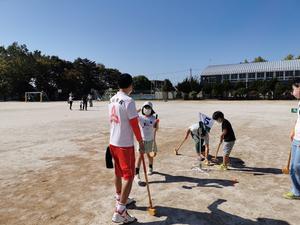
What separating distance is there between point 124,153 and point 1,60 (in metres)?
67.9

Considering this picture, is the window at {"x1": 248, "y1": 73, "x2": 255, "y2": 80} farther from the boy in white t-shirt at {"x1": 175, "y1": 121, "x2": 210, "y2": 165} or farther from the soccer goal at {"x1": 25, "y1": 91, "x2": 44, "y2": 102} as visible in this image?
the boy in white t-shirt at {"x1": 175, "y1": 121, "x2": 210, "y2": 165}

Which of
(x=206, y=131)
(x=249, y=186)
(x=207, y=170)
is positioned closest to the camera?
(x=249, y=186)

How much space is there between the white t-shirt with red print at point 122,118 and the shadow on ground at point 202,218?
123cm

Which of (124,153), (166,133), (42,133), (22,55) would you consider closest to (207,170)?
(124,153)

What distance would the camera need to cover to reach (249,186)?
577 cm

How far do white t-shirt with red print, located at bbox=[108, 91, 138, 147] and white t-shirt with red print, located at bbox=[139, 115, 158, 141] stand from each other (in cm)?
201

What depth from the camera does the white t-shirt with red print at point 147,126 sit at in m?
6.20

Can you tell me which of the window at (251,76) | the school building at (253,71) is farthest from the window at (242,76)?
the window at (251,76)

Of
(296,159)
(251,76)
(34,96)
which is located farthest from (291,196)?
(251,76)

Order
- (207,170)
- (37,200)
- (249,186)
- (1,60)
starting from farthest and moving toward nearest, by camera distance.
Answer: (1,60)
(207,170)
(249,186)
(37,200)

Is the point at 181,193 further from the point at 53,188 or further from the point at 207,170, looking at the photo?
the point at 53,188

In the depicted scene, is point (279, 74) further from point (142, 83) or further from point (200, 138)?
point (200, 138)

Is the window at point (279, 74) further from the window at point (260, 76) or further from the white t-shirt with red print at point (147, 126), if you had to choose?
the white t-shirt with red print at point (147, 126)

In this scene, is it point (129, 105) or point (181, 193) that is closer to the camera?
point (129, 105)
